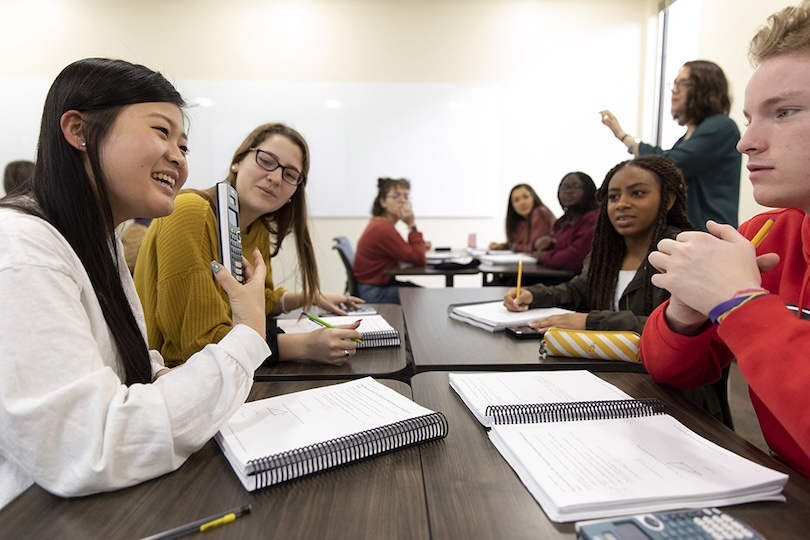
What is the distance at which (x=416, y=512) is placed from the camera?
60 centimetres

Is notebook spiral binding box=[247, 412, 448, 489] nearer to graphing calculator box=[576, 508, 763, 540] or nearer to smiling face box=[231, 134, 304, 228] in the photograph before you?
graphing calculator box=[576, 508, 763, 540]

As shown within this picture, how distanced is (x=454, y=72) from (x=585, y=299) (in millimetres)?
3754

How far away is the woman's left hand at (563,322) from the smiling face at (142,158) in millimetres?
977

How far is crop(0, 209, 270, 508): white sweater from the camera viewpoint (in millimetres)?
622

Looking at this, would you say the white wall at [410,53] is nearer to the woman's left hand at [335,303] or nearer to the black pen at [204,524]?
the woman's left hand at [335,303]

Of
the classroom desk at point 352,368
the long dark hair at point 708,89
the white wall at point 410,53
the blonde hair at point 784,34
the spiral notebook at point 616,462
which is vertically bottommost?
the classroom desk at point 352,368

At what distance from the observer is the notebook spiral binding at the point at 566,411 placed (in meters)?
0.82

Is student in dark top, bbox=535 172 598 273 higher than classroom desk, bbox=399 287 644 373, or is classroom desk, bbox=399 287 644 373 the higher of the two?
student in dark top, bbox=535 172 598 273

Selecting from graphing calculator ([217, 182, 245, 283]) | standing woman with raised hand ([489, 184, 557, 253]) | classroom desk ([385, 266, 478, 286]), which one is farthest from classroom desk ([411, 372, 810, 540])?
standing woman with raised hand ([489, 184, 557, 253])

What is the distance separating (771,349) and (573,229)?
2544 mm

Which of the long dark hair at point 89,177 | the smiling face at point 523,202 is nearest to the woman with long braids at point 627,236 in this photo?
the long dark hair at point 89,177

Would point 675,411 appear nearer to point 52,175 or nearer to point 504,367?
point 504,367

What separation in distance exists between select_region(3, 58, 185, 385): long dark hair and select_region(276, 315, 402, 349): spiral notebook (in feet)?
1.79

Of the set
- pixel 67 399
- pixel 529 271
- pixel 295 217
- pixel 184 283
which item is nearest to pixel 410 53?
pixel 529 271
